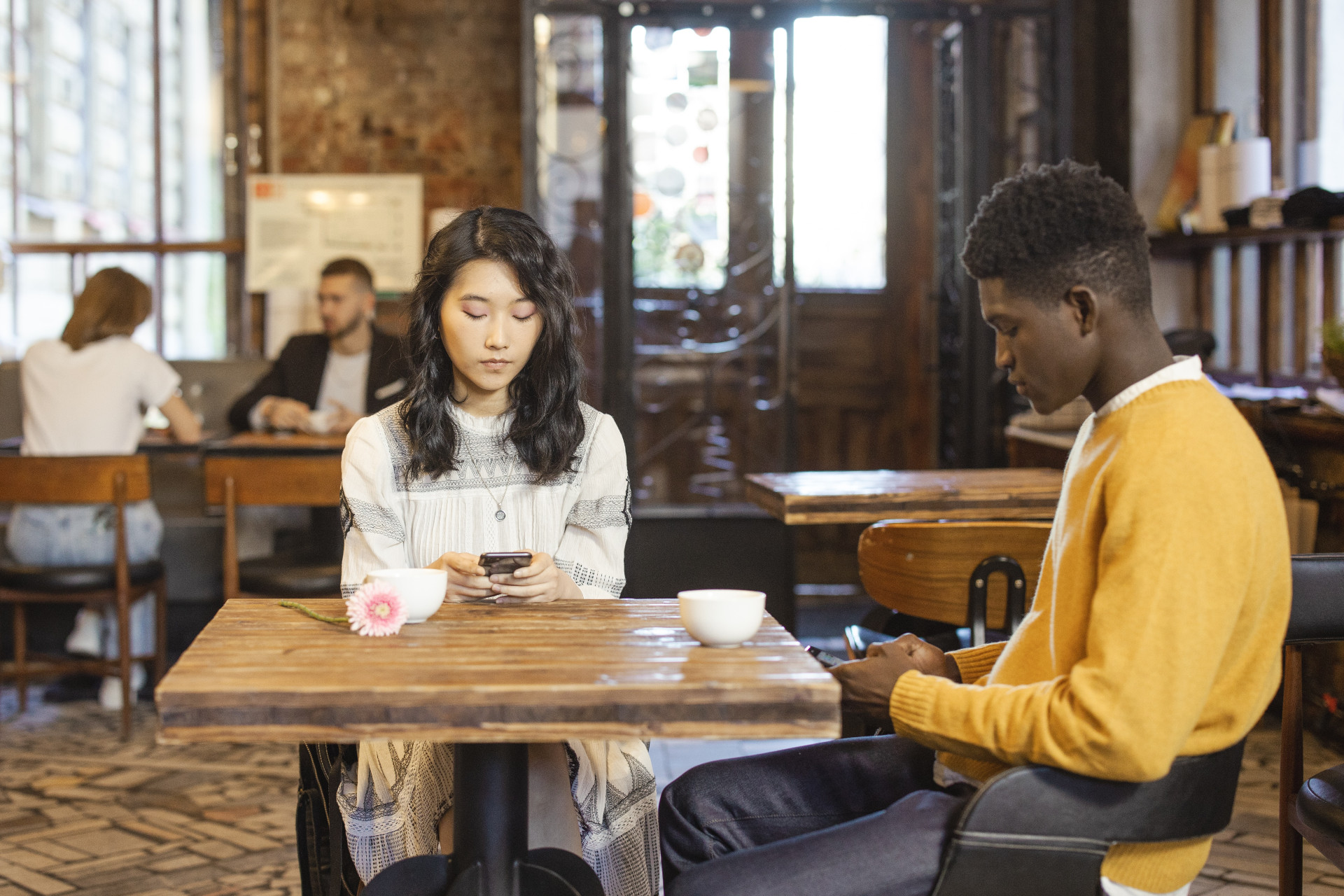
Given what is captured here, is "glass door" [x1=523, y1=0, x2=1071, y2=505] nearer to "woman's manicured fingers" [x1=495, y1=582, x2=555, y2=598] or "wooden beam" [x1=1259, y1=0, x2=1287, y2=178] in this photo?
"wooden beam" [x1=1259, y1=0, x2=1287, y2=178]

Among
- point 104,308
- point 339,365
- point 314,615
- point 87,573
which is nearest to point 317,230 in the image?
point 339,365

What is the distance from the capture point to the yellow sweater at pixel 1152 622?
3.76 feet

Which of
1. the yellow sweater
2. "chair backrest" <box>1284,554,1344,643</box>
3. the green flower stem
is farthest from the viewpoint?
"chair backrest" <box>1284,554,1344,643</box>

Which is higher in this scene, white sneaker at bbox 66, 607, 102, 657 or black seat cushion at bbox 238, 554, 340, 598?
black seat cushion at bbox 238, 554, 340, 598

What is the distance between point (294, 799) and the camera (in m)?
3.05

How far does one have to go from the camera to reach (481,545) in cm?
191

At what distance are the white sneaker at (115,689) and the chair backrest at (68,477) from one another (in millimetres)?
711

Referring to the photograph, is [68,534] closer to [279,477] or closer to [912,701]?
[279,477]

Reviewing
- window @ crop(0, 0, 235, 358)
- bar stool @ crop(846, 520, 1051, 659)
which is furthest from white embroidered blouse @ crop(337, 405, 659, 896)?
window @ crop(0, 0, 235, 358)

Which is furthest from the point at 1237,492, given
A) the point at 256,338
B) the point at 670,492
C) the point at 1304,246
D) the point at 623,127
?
the point at 256,338

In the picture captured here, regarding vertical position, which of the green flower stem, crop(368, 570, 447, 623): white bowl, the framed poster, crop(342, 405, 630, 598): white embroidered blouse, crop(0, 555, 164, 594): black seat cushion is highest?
the framed poster

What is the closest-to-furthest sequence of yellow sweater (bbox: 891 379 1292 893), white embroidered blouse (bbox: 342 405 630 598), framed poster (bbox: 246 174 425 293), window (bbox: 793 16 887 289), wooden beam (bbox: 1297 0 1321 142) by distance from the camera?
yellow sweater (bbox: 891 379 1292 893)
white embroidered blouse (bbox: 342 405 630 598)
wooden beam (bbox: 1297 0 1321 142)
framed poster (bbox: 246 174 425 293)
window (bbox: 793 16 887 289)

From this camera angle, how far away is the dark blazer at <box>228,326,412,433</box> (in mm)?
4281

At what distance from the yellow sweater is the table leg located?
46cm
